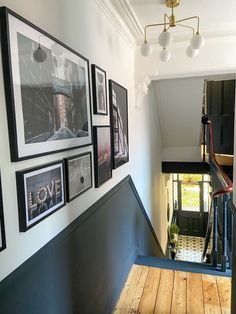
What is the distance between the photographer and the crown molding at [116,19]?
77.7 inches

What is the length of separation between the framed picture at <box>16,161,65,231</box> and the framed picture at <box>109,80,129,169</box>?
0.97 metres

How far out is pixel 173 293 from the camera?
90.4 inches

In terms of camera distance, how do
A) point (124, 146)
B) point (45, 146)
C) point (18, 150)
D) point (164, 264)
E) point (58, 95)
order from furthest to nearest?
point (164, 264) < point (124, 146) < point (58, 95) < point (45, 146) < point (18, 150)

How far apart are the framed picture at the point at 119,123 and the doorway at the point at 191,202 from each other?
6002 millimetres

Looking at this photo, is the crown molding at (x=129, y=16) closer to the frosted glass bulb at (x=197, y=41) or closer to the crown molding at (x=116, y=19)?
the crown molding at (x=116, y=19)

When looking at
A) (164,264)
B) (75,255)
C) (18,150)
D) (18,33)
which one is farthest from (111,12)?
(164,264)

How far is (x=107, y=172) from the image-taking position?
2.04 metres

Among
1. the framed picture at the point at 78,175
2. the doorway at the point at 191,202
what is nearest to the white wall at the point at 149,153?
the framed picture at the point at 78,175

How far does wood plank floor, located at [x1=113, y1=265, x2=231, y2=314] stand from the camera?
2.10 metres

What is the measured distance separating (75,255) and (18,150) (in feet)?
2.69

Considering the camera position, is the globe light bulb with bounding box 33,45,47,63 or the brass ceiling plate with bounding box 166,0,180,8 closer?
A: the globe light bulb with bounding box 33,45,47,63

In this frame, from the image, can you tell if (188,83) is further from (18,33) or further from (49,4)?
(18,33)

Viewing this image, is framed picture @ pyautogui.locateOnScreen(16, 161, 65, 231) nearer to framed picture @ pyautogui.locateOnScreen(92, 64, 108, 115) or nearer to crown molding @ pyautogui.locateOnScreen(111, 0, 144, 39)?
framed picture @ pyautogui.locateOnScreen(92, 64, 108, 115)

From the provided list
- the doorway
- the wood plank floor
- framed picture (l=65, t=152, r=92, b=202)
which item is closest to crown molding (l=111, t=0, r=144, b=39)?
framed picture (l=65, t=152, r=92, b=202)
